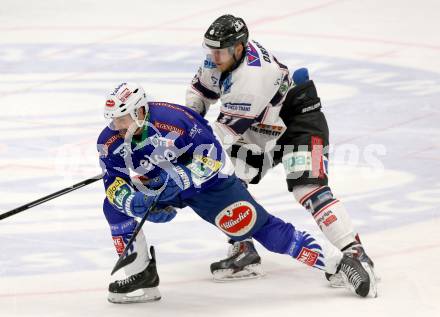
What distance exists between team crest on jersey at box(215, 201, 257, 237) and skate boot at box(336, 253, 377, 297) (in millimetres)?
484

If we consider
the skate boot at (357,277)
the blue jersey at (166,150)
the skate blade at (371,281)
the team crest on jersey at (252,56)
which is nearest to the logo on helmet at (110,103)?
the blue jersey at (166,150)

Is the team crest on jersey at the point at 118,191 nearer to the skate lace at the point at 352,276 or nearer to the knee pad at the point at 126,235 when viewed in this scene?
the knee pad at the point at 126,235

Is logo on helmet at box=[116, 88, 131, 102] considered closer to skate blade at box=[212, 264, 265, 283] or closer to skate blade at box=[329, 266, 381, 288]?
skate blade at box=[212, 264, 265, 283]

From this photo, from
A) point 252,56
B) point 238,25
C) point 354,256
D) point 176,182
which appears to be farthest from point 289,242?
point 238,25

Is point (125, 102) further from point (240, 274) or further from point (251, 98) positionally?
point (240, 274)

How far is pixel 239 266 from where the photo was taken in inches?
231

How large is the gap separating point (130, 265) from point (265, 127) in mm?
1012

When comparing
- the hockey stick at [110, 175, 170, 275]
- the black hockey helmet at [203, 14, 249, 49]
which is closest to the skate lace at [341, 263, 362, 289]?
the hockey stick at [110, 175, 170, 275]

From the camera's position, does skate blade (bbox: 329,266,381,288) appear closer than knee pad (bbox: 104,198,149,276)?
No

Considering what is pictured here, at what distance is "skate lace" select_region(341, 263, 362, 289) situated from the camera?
5.43 m

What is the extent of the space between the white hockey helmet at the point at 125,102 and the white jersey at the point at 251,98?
0.60 meters

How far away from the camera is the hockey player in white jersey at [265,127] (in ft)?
18.8

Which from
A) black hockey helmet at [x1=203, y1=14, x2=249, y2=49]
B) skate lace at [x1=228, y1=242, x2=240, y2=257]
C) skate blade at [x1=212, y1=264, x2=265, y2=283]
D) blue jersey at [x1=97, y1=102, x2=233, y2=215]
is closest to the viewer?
blue jersey at [x1=97, y1=102, x2=233, y2=215]
